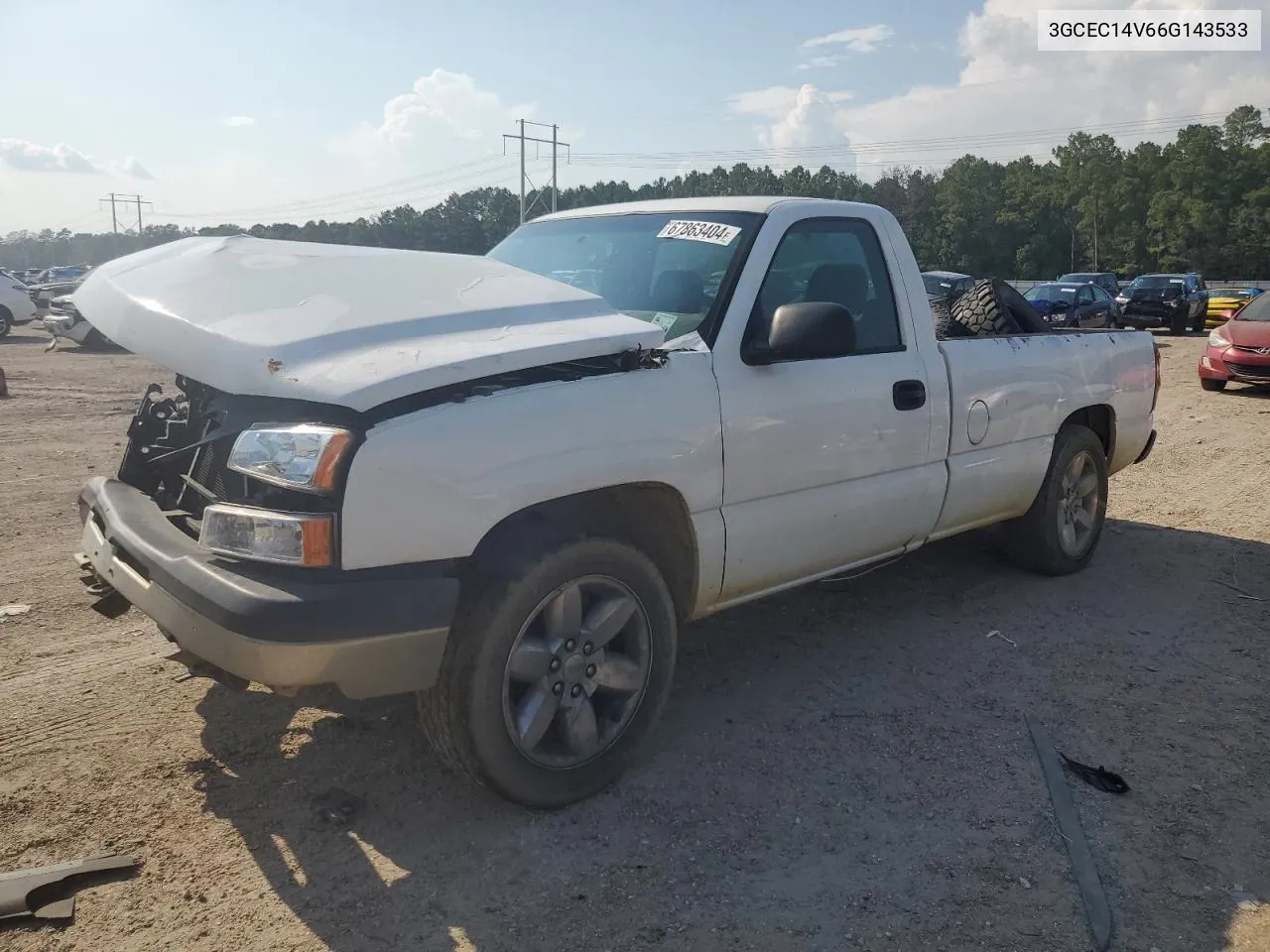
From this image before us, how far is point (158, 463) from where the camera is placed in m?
3.49

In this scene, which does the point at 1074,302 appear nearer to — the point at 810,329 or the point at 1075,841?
the point at 810,329

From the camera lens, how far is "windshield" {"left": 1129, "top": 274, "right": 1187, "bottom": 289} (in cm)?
2767

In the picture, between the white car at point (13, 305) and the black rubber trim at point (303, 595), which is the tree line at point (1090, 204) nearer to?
the white car at point (13, 305)

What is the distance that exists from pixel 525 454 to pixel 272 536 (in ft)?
2.33

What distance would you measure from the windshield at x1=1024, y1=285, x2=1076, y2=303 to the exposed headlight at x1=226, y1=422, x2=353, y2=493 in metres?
25.0

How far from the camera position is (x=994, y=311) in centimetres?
551

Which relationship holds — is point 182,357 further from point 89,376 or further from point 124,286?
point 89,376

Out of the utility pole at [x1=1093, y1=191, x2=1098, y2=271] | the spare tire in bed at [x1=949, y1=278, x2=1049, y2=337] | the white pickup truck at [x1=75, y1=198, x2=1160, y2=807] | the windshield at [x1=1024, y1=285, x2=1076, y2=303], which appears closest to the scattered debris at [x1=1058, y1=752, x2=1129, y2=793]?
the white pickup truck at [x1=75, y1=198, x2=1160, y2=807]

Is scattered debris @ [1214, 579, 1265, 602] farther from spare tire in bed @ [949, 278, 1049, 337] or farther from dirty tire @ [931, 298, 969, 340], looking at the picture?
dirty tire @ [931, 298, 969, 340]

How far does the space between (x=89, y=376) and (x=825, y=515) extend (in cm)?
1450

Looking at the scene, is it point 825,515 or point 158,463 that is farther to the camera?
point 825,515

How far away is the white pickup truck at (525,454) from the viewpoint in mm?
2623

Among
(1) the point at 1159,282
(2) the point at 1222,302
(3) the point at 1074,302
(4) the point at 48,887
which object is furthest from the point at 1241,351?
(2) the point at 1222,302

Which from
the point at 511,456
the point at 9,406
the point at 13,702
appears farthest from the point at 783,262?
the point at 9,406
